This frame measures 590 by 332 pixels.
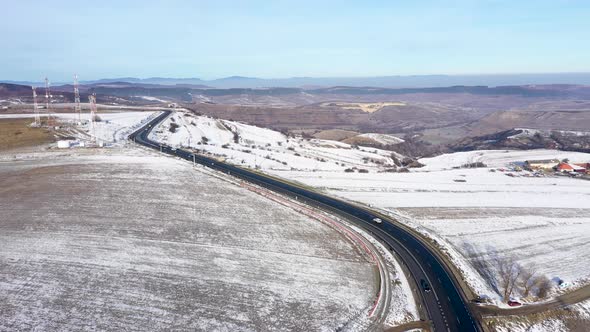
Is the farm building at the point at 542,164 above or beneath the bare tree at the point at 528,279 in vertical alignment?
above

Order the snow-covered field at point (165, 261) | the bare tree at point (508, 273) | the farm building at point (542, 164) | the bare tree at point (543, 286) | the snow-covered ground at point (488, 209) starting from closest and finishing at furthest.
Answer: the snow-covered field at point (165, 261) → the bare tree at point (508, 273) → the bare tree at point (543, 286) → the snow-covered ground at point (488, 209) → the farm building at point (542, 164)

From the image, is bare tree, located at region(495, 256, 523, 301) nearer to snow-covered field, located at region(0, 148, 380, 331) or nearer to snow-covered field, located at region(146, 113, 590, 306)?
snow-covered field, located at region(146, 113, 590, 306)

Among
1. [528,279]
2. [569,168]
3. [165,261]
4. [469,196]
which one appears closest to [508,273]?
[528,279]

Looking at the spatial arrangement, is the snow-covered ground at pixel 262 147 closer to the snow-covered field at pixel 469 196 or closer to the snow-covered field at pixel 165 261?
the snow-covered field at pixel 469 196

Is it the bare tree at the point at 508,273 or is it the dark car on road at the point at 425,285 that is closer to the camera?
the bare tree at the point at 508,273

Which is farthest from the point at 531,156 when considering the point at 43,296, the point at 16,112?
the point at 16,112

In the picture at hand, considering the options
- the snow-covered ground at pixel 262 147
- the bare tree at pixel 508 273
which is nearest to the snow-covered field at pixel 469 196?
the snow-covered ground at pixel 262 147
